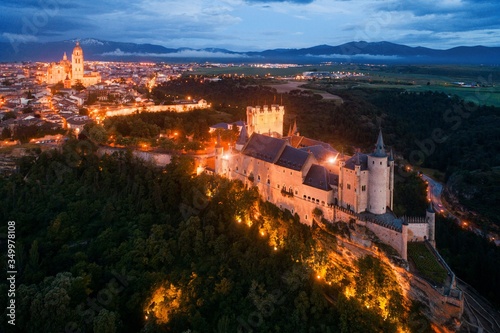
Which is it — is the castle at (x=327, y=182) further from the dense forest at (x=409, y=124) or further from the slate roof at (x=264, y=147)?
the dense forest at (x=409, y=124)

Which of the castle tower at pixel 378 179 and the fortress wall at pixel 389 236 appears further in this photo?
the castle tower at pixel 378 179

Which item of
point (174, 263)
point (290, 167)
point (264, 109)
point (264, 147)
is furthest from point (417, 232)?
point (264, 109)

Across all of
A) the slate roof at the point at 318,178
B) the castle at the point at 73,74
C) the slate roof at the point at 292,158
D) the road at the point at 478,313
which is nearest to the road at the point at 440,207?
the road at the point at 478,313

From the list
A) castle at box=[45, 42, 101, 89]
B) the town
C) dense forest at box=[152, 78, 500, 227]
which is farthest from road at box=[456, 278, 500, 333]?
castle at box=[45, 42, 101, 89]

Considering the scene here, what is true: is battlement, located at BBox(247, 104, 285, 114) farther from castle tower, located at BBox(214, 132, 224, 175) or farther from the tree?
the tree

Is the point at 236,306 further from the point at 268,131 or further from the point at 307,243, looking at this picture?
the point at 268,131

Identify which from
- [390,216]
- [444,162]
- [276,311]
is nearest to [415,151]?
[444,162]
